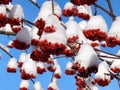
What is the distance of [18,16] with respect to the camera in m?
4.16

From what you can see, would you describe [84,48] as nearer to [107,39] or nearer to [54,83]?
[107,39]

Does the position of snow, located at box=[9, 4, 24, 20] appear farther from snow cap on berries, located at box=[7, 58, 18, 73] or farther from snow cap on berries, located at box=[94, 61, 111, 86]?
snow cap on berries, located at box=[7, 58, 18, 73]

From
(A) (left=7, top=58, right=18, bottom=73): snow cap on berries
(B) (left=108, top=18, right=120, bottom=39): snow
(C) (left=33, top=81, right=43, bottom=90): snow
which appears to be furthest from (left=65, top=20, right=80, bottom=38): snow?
(C) (left=33, top=81, right=43, bottom=90): snow

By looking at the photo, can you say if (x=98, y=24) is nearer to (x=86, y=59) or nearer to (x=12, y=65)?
(x=86, y=59)

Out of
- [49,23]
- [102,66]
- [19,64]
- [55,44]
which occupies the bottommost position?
[55,44]

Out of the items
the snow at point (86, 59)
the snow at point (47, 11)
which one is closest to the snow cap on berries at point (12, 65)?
the snow at point (47, 11)

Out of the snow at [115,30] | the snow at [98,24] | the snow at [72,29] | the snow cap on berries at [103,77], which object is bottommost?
the snow at [115,30]

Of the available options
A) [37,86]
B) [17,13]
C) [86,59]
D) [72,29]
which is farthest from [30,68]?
[86,59]

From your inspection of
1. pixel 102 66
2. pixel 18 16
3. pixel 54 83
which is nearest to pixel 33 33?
pixel 18 16

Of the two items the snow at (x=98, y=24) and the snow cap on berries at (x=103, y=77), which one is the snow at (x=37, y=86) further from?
the snow at (x=98, y=24)

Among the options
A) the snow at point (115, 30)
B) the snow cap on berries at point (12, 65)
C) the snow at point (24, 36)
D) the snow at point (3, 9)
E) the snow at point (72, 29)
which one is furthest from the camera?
the snow cap on berries at point (12, 65)

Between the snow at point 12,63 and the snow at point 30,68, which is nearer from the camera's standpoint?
the snow at point 30,68

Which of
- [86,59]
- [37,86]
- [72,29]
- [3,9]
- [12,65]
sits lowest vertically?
[86,59]

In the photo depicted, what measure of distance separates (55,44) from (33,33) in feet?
4.88
